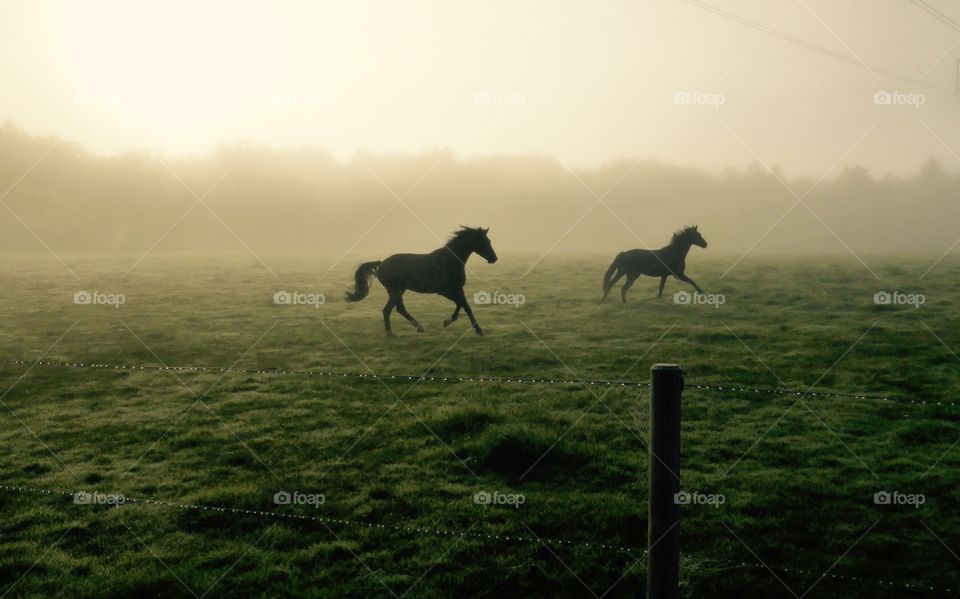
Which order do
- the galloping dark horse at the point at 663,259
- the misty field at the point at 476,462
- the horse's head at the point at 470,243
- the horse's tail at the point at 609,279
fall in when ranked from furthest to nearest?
1. the horse's tail at the point at 609,279
2. the galloping dark horse at the point at 663,259
3. the horse's head at the point at 470,243
4. the misty field at the point at 476,462

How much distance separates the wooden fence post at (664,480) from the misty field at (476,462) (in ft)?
4.65

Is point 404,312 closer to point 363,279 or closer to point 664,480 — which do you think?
point 363,279

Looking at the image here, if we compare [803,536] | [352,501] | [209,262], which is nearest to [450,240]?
[352,501]

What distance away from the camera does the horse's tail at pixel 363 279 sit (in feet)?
50.0

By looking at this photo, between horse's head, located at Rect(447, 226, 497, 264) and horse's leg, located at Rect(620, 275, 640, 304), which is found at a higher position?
horse's head, located at Rect(447, 226, 497, 264)

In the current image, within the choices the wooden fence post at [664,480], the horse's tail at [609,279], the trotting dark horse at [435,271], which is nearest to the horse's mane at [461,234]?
the trotting dark horse at [435,271]

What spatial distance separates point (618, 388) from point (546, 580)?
5452 millimetres

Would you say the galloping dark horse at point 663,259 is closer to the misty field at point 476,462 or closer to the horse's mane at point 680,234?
the horse's mane at point 680,234

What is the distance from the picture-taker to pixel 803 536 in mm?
5750

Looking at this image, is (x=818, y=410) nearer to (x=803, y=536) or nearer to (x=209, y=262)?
(x=803, y=536)

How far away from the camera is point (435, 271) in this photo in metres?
15.0

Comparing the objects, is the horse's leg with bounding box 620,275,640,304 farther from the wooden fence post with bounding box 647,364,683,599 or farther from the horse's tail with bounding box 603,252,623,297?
the wooden fence post with bounding box 647,364,683,599

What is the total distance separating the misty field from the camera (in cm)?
530

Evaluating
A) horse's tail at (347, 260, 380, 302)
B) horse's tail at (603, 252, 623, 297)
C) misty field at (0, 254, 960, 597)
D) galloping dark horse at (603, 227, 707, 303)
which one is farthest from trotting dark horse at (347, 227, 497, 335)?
galloping dark horse at (603, 227, 707, 303)
